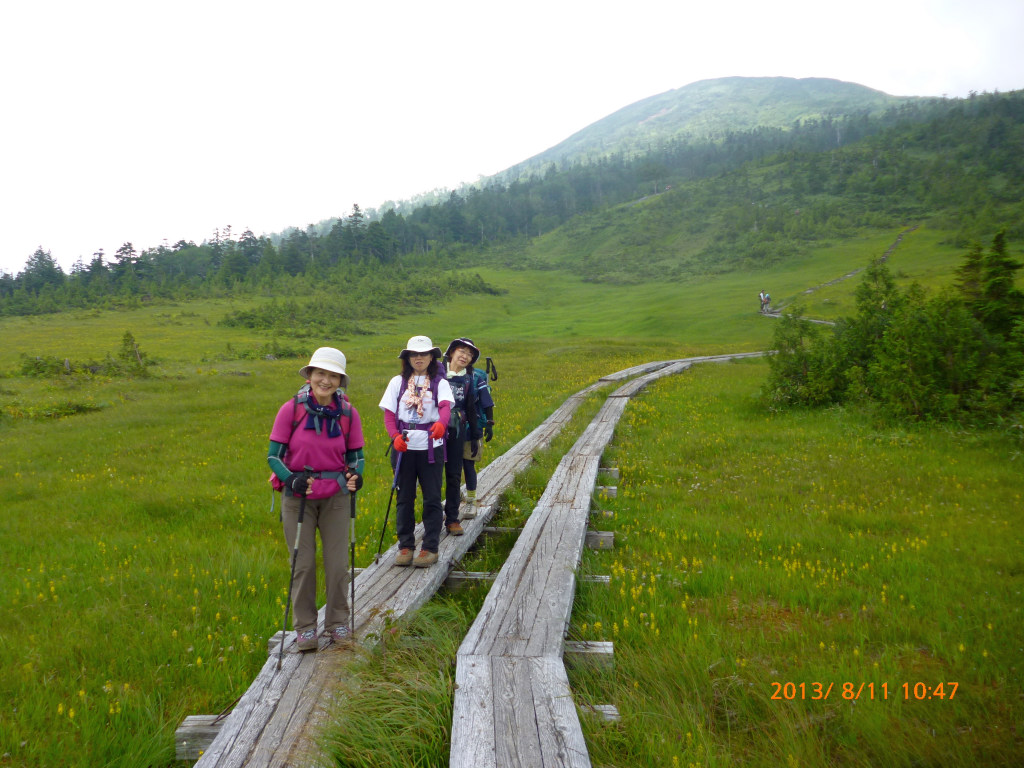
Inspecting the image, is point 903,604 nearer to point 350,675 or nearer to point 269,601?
point 350,675

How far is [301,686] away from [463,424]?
3682 mm

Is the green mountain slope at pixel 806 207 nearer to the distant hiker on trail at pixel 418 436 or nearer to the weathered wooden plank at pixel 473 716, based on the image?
the distant hiker on trail at pixel 418 436

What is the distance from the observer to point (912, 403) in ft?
41.0

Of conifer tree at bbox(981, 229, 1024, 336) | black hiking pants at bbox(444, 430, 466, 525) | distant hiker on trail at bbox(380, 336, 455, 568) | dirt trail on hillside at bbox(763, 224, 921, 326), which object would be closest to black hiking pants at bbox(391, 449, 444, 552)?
distant hiker on trail at bbox(380, 336, 455, 568)

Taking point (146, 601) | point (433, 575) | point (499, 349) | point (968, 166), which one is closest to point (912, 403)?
point (433, 575)

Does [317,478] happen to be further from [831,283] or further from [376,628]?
[831,283]

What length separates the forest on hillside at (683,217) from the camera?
8556cm

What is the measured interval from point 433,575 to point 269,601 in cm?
170

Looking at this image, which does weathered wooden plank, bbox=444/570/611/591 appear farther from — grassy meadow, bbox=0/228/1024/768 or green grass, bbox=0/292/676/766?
green grass, bbox=0/292/676/766

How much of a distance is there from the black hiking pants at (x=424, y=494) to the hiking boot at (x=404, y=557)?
1.3 inches

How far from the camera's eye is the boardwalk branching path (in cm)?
332

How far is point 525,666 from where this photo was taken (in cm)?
387

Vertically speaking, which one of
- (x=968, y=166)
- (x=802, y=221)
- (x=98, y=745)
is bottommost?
(x=98, y=745)

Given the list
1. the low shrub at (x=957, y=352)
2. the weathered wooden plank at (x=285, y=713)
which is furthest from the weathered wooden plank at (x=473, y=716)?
the low shrub at (x=957, y=352)
